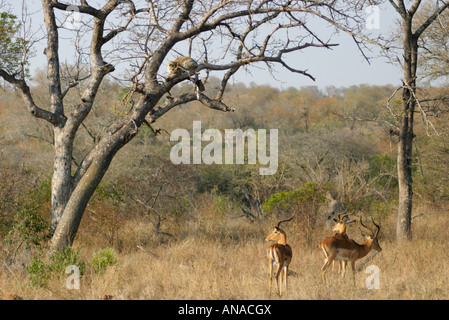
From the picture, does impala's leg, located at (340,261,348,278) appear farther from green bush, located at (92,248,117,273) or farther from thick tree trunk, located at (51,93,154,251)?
thick tree trunk, located at (51,93,154,251)

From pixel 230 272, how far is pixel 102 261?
7.07 ft

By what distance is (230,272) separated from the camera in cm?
809

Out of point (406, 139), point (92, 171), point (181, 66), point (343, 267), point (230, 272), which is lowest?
point (230, 272)

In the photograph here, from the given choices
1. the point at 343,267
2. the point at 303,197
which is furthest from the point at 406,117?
the point at 343,267

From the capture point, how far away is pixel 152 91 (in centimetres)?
960

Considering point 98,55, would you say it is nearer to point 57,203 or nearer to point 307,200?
point 57,203

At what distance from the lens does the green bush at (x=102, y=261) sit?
329 inches

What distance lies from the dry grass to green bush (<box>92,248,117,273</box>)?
149 mm

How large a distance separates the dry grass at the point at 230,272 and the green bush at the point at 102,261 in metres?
0.15

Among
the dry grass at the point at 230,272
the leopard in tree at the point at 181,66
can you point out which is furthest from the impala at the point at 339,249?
the leopard in tree at the point at 181,66

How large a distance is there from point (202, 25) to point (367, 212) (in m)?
6.64

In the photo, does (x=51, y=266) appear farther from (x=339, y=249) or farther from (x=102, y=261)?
(x=339, y=249)

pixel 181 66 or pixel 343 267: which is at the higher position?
pixel 181 66

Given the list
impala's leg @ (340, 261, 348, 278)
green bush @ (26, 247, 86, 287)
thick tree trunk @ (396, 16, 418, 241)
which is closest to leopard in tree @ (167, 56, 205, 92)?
green bush @ (26, 247, 86, 287)
